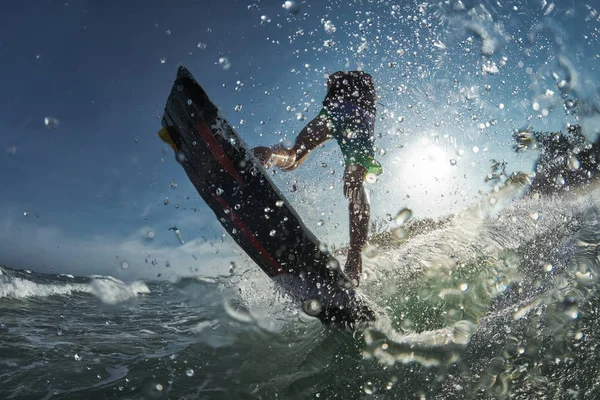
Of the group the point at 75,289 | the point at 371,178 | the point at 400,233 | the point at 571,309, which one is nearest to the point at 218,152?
the point at 371,178

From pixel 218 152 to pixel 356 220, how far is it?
4.40 ft

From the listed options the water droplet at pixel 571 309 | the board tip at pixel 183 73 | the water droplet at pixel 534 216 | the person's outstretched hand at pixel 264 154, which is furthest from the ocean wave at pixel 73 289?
the water droplet at pixel 534 216

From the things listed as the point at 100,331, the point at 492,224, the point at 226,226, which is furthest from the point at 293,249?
the point at 492,224

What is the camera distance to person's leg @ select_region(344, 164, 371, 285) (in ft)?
9.91

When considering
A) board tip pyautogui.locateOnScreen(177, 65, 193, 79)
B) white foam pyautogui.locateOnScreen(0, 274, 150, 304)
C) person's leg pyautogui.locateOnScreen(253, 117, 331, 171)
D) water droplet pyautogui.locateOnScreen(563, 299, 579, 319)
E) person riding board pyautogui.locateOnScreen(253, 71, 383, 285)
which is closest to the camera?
water droplet pyautogui.locateOnScreen(563, 299, 579, 319)

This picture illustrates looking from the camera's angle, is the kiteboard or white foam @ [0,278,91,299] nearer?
the kiteboard

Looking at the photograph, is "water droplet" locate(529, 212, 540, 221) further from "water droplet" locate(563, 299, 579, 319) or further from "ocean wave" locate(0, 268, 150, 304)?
"ocean wave" locate(0, 268, 150, 304)

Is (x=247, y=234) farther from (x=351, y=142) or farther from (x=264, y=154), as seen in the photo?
(x=351, y=142)

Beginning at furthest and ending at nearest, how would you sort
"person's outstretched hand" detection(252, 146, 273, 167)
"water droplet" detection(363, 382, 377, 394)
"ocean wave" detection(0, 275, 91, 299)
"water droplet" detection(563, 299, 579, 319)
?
"ocean wave" detection(0, 275, 91, 299) < "person's outstretched hand" detection(252, 146, 273, 167) < "water droplet" detection(563, 299, 579, 319) < "water droplet" detection(363, 382, 377, 394)

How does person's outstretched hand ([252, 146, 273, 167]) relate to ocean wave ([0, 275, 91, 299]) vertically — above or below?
below

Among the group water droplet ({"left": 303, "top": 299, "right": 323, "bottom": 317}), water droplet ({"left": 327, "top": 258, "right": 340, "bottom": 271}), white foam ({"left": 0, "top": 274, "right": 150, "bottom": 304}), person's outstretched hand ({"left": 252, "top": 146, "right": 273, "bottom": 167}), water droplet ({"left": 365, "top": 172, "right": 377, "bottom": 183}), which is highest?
white foam ({"left": 0, "top": 274, "right": 150, "bottom": 304})

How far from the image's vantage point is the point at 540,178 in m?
6.44

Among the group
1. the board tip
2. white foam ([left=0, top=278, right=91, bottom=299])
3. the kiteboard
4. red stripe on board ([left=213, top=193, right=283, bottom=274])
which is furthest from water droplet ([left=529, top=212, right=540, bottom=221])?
white foam ([left=0, top=278, right=91, bottom=299])

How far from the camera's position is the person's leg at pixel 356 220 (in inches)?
119
